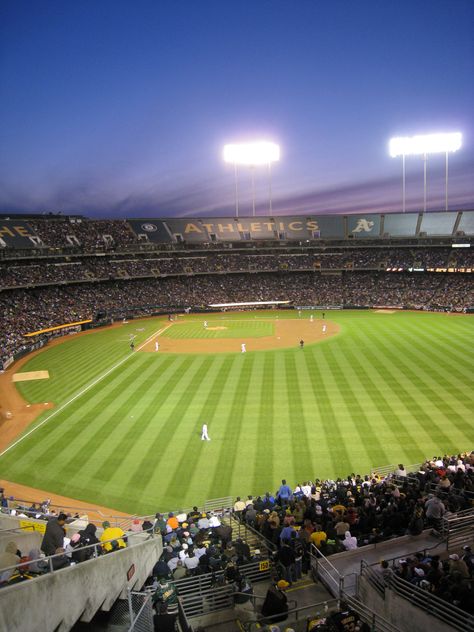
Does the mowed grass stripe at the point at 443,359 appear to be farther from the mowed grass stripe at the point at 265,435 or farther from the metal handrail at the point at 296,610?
the metal handrail at the point at 296,610

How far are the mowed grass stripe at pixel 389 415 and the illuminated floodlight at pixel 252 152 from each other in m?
42.3

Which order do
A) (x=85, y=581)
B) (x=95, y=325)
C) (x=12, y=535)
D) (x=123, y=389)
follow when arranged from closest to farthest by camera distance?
(x=85, y=581) → (x=12, y=535) → (x=123, y=389) → (x=95, y=325)

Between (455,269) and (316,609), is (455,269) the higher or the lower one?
the higher one

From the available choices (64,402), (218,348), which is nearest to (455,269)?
(218,348)

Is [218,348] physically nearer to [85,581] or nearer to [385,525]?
[385,525]

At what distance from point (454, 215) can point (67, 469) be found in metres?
75.5

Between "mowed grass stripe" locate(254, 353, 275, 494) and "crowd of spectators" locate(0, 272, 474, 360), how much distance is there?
3567 cm

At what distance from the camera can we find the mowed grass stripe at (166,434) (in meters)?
18.1

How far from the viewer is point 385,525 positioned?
35.1ft

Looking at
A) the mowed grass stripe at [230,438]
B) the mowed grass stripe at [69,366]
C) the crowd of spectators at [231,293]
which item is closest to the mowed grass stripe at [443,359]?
the mowed grass stripe at [230,438]

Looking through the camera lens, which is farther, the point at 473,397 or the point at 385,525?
the point at 473,397

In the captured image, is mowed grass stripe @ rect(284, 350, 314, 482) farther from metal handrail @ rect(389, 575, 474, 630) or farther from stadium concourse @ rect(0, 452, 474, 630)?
metal handrail @ rect(389, 575, 474, 630)

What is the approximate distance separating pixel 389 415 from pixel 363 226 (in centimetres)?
6132

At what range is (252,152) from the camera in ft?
210
